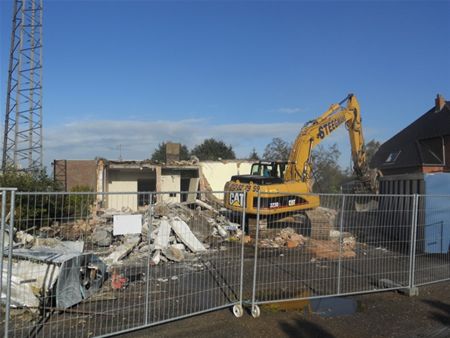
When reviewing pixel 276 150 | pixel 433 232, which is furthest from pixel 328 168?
pixel 433 232

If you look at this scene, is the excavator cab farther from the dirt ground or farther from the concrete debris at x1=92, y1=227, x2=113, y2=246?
the dirt ground

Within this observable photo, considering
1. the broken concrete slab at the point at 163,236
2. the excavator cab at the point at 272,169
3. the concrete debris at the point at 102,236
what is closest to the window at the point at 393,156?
the excavator cab at the point at 272,169

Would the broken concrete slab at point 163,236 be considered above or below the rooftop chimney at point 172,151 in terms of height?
below

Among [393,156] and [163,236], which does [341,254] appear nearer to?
[163,236]

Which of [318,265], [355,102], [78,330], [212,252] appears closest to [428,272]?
[318,265]

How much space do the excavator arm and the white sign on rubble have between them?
11.8 metres

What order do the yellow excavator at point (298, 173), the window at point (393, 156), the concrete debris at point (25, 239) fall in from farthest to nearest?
1. the window at point (393, 156)
2. the yellow excavator at point (298, 173)
3. the concrete debris at point (25, 239)

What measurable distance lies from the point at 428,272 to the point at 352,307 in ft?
12.0

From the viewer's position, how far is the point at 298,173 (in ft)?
55.9

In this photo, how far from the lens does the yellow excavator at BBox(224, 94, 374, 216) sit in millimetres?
14312

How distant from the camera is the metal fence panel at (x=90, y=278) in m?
5.96

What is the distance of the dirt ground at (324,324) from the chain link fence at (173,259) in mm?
242

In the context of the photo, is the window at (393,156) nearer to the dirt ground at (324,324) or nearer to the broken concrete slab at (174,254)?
the broken concrete slab at (174,254)

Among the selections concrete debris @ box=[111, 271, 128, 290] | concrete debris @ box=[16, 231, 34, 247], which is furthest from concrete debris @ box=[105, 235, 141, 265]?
concrete debris @ box=[16, 231, 34, 247]
